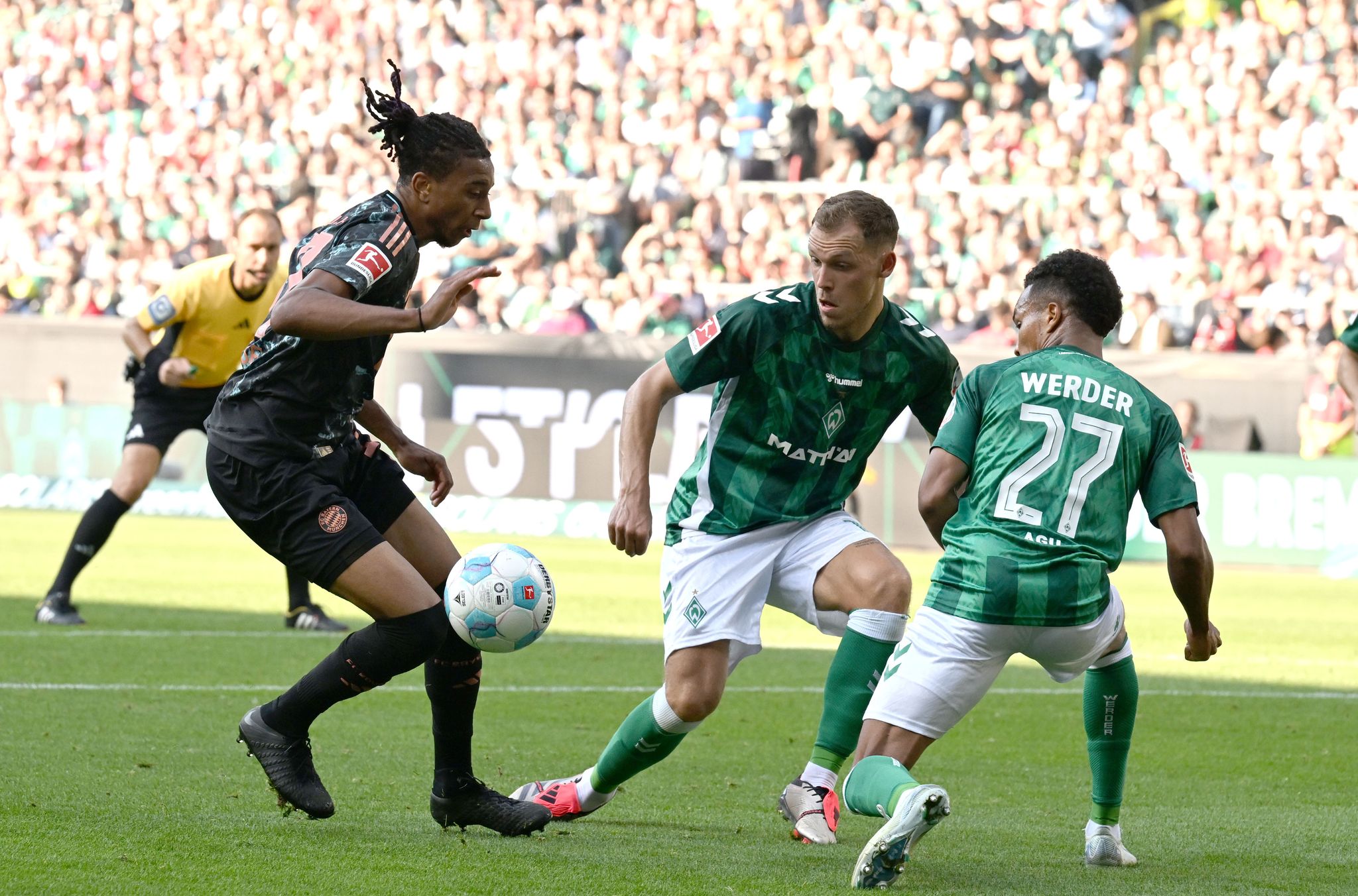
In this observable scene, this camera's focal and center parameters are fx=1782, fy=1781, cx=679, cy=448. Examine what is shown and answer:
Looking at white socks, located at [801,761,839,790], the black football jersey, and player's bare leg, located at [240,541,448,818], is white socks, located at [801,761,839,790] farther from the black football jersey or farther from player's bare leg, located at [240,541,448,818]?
the black football jersey

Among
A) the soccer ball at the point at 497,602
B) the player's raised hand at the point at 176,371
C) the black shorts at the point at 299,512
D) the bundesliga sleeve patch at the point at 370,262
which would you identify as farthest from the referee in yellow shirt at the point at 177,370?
the bundesliga sleeve patch at the point at 370,262

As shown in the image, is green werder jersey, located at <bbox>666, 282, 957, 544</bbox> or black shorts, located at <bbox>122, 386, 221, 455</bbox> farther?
black shorts, located at <bbox>122, 386, 221, 455</bbox>

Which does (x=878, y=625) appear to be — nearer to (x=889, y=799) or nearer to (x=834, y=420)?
(x=834, y=420)

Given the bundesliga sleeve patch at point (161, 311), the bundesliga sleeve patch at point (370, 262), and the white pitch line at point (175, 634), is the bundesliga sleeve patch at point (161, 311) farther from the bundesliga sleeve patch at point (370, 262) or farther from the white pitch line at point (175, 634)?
the bundesliga sleeve patch at point (370, 262)

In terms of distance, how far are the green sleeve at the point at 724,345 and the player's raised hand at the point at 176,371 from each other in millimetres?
5501

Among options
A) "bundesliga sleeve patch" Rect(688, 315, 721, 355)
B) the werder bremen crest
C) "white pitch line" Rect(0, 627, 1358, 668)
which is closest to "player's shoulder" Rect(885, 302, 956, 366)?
the werder bremen crest

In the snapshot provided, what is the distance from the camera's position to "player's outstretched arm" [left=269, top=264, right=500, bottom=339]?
464 cm

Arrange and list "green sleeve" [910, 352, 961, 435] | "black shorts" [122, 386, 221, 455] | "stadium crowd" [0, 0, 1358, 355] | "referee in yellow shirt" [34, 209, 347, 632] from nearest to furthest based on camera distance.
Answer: "green sleeve" [910, 352, 961, 435], "referee in yellow shirt" [34, 209, 347, 632], "black shorts" [122, 386, 221, 455], "stadium crowd" [0, 0, 1358, 355]

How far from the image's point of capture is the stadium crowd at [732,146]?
1906 centimetres

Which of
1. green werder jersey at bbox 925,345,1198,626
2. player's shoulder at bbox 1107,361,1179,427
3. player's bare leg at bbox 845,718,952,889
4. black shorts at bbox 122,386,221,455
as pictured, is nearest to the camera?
player's bare leg at bbox 845,718,952,889

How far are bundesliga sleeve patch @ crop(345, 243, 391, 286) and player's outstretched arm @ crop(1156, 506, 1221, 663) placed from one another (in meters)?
2.19

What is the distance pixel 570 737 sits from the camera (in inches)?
281

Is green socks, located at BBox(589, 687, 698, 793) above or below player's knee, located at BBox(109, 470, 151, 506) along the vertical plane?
above

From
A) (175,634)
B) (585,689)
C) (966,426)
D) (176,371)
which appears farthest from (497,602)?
(176,371)
